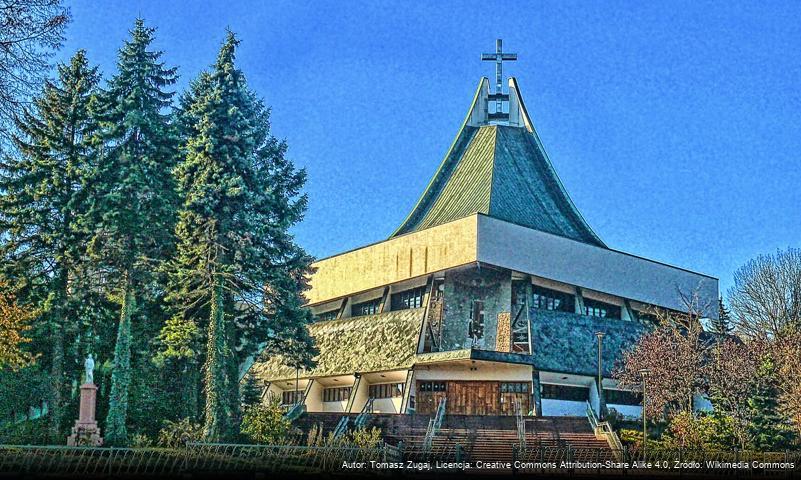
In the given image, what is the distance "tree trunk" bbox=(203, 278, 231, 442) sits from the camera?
27.2 m

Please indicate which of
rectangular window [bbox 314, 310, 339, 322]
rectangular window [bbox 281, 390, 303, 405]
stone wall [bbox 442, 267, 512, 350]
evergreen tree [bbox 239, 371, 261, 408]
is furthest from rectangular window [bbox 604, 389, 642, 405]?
rectangular window [bbox 281, 390, 303, 405]

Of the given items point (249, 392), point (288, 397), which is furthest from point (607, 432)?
point (288, 397)

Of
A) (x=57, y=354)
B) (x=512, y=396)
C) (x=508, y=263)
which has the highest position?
(x=508, y=263)

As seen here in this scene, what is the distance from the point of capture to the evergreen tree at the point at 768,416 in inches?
1228

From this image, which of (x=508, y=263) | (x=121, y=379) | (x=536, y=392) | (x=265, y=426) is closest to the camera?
(x=265, y=426)

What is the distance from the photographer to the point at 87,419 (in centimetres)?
2756

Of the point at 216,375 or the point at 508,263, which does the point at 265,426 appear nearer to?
the point at 216,375

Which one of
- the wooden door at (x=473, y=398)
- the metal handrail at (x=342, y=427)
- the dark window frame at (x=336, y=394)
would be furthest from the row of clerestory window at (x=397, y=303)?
the metal handrail at (x=342, y=427)

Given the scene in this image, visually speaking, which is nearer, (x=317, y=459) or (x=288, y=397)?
(x=317, y=459)

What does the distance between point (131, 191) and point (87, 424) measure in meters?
7.26

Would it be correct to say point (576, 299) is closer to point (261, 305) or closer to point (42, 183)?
point (261, 305)

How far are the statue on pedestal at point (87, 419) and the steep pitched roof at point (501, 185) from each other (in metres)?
Answer: 18.6

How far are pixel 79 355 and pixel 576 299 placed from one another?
2139 cm

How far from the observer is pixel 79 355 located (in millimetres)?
30781
